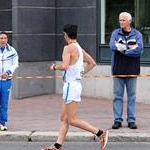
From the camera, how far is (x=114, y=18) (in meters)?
13.9

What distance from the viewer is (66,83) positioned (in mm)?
8281

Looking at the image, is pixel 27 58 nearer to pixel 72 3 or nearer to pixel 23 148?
pixel 72 3

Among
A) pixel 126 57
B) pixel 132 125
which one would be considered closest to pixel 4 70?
pixel 126 57

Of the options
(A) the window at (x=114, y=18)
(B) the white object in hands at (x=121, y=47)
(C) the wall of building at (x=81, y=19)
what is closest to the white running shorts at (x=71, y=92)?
→ (B) the white object in hands at (x=121, y=47)

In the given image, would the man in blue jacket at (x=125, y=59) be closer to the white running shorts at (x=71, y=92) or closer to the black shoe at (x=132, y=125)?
the black shoe at (x=132, y=125)

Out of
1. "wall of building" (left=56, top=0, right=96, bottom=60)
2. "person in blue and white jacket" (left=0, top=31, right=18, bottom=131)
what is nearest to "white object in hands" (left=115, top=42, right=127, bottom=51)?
"person in blue and white jacket" (left=0, top=31, right=18, bottom=131)

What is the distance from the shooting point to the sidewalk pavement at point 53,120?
9.56 meters

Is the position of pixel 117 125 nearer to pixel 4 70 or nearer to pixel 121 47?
pixel 121 47

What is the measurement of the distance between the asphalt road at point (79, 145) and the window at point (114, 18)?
470cm

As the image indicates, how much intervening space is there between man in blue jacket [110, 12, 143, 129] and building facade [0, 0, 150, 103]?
3.34m

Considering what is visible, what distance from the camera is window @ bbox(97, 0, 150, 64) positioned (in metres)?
13.6

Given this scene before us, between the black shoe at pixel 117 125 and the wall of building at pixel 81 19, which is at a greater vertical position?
the wall of building at pixel 81 19

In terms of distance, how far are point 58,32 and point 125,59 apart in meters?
5.07

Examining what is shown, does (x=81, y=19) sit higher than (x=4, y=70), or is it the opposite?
(x=81, y=19)
